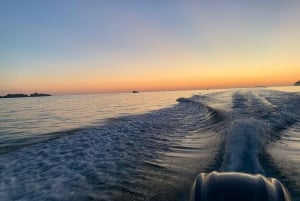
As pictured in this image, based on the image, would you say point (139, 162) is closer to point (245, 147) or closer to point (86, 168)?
point (86, 168)

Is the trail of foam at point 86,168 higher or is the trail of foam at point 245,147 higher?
the trail of foam at point 245,147

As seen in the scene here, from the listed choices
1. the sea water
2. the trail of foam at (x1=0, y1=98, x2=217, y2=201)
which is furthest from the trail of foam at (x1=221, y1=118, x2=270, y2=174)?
the trail of foam at (x1=0, y1=98, x2=217, y2=201)

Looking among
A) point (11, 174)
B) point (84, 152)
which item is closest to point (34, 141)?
point (84, 152)

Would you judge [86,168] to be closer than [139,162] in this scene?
Yes

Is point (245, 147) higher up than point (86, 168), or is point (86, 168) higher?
point (245, 147)

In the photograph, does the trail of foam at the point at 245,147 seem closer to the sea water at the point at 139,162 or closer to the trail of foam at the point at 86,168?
the sea water at the point at 139,162

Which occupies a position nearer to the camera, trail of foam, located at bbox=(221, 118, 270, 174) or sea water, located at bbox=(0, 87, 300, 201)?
sea water, located at bbox=(0, 87, 300, 201)

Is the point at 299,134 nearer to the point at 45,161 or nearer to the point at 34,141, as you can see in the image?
the point at 45,161

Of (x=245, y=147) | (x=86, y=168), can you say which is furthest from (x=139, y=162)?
(x=245, y=147)

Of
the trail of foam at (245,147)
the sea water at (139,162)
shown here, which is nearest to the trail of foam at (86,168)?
the sea water at (139,162)

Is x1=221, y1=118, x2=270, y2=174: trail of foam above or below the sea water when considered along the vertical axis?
above

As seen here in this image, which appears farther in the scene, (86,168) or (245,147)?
(245,147)

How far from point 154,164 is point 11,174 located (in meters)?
3.37

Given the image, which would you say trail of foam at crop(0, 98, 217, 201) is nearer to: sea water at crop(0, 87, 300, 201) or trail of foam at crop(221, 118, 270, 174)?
sea water at crop(0, 87, 300, 201)
